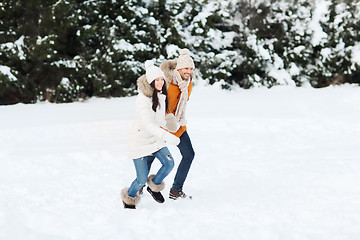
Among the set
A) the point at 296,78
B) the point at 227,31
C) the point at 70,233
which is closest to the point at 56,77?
the point at 227,31

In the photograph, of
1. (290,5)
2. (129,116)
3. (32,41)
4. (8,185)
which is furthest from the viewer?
(290,5)

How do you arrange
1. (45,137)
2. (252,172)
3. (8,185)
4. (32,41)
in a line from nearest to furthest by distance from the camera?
(8,185) → (252,172) → (45,137) → (32,41)

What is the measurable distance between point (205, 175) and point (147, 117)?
84.5 inches

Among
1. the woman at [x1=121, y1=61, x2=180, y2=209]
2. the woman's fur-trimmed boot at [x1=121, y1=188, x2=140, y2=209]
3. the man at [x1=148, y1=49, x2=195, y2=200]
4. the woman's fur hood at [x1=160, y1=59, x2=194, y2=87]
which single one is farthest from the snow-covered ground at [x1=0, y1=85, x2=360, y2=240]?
the woman's fur hood at [x1=160, y1=59, x2=194, y2=87]

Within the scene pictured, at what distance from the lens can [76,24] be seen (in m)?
11.9

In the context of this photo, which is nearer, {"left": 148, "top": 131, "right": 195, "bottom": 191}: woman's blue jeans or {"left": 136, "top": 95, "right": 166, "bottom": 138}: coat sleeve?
{"left": 136, "top": 95, "right": 166, "bottom": 138}: coat sleeve

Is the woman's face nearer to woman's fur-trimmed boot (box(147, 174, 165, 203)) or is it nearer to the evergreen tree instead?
woman's fur-trimmed boot (box(147, 174, 165, 203))

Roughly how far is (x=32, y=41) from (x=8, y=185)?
23.6ft

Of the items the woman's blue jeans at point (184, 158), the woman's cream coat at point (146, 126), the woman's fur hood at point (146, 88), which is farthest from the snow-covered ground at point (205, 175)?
the woman's fur hood at point (146, 88)

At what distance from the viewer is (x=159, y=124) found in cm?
440

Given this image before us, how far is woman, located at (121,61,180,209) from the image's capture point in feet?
13.8

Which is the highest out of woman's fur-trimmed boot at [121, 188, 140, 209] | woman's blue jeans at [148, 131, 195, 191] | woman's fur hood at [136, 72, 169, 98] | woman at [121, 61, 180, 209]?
woman's fur hood at [136, 72, 169, 98]

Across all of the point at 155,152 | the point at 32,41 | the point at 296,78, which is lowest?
the point at 296,78

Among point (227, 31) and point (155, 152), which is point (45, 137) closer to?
point (155, 152)
